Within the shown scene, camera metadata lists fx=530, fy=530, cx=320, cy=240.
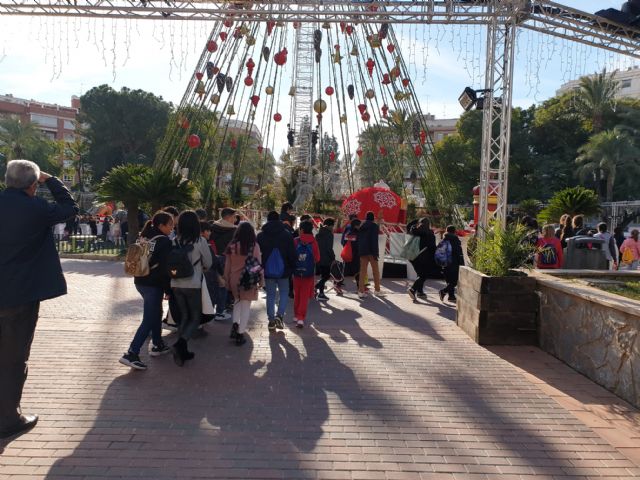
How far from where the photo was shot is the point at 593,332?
533cm

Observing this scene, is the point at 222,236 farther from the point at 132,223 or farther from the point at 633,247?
the point at 633,247

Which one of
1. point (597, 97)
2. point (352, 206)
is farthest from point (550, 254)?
point (597, 97)

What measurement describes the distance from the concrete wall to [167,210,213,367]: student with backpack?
13.0ft

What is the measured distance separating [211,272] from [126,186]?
8791 mm

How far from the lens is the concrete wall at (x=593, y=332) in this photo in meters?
4.68

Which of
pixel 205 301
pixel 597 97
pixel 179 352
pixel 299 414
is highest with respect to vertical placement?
pixel 597 97

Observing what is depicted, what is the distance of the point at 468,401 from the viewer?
4684 millimetres

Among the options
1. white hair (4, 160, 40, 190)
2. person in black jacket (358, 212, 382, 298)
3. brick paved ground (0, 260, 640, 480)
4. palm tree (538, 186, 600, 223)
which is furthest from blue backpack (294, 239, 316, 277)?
palm tree (538, 186, 600, 223)

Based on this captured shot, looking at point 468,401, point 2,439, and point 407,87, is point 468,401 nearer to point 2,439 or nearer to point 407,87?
point 2,439

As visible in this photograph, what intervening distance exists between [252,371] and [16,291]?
2.42 meters

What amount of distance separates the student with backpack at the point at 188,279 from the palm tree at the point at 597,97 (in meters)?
38.0

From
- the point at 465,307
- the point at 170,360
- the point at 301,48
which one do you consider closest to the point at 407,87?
the point at 301,48

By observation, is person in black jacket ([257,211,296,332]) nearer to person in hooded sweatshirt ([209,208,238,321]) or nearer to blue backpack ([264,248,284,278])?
blue backpack ([264,248,284,278])

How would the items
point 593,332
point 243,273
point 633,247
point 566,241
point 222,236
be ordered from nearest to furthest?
point 593,332, point 243,273, point 222,236, point 566,241, point 633,247
